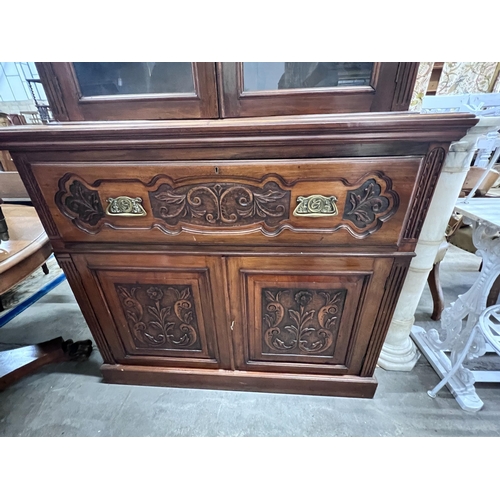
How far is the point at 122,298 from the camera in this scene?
90cm

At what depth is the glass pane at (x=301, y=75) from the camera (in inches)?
26.3

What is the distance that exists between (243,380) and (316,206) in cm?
79

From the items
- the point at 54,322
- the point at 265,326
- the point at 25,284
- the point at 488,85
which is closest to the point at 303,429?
the point at 265,326

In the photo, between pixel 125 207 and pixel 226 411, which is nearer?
pixel 125 207

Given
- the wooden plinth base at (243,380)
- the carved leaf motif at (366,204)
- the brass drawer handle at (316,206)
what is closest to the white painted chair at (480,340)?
the wooden plinth base at (243,380)

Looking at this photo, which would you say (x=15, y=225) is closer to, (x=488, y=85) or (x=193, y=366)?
(x=193, y=366)

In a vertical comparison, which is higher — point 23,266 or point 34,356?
point 23,266

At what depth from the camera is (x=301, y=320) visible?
88cm

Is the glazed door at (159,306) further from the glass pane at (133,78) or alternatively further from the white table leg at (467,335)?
the white table leg at (467,335)

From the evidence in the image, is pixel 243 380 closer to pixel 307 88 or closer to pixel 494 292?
pixel 307 88

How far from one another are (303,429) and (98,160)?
1.14 m

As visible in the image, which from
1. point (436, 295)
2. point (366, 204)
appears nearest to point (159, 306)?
point (366, 204)

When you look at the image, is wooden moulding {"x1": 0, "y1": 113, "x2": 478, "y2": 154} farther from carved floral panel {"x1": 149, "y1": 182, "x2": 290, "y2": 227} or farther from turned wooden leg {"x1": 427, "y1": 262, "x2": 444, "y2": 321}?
turned wooden leg {"x1": 427, "y1": 262, "x2": 444, "y2": 321}

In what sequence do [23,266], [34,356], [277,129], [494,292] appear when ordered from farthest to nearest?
1. [494,292]
2. [34,356]
3. [23,266]
4. [277,129]
